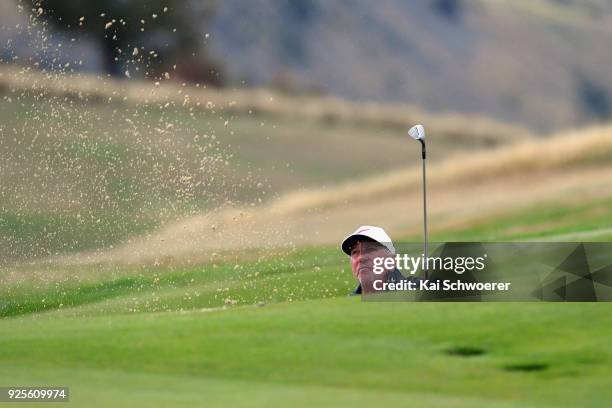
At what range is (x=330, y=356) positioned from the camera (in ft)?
30.8

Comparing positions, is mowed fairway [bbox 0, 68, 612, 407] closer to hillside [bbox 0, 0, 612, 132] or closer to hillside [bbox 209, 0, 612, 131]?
hillside [bbox 0, 0, 612, 132]

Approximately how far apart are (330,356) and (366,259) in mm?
1956

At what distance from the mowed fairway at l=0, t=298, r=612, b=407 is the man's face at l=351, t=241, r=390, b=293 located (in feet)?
0.84

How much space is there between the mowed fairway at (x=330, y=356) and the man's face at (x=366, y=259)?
0.25 meters

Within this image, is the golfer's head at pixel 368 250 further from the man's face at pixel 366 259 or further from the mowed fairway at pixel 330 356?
the mowed fairway at pixel 330 356

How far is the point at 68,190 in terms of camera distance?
105 ft

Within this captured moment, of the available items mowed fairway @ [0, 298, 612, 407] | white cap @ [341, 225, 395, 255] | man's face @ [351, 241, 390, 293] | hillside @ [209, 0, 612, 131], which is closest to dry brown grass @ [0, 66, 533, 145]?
man's face @ [351, 241, 390, 293]

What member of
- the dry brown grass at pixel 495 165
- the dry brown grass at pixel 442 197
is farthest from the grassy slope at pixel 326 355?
the dry brown grass at pixel 495 165

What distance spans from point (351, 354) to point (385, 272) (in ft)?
6.30

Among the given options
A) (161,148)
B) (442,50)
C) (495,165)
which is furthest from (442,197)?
(442,50)

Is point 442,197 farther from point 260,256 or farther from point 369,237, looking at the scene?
point 369,237

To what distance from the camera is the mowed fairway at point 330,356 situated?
26.8 ft

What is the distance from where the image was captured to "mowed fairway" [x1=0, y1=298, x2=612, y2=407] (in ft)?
26.8

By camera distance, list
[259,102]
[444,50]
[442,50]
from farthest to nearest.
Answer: [442,50], [444,50], [259,102]
